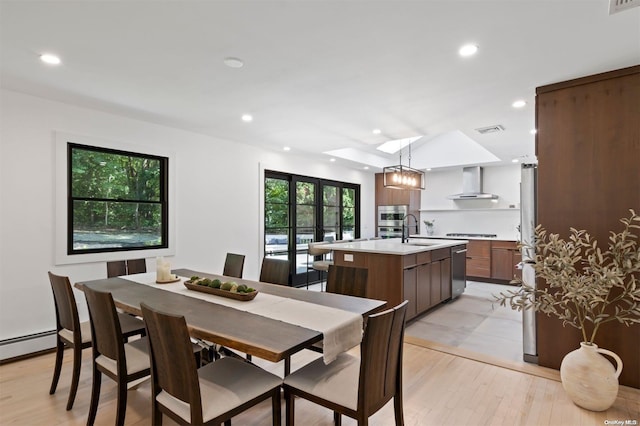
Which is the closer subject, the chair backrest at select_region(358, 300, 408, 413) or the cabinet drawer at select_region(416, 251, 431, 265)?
the chair backrest at select_region(358, 300, 408, 413)

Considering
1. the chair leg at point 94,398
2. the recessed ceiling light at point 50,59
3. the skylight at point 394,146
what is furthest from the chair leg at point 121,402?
the skylight at point 394,146

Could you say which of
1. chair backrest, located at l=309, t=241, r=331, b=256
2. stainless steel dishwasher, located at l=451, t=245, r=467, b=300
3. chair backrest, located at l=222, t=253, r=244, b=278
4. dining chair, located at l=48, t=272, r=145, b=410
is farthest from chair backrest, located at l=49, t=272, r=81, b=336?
stainless steel dishwasher, located at l=451, t=245, r=467, b=300

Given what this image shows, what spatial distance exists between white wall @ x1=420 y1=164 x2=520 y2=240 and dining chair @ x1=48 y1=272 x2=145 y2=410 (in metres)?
6.95

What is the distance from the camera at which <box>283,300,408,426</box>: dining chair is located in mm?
1533

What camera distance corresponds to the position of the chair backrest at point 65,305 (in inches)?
88.9

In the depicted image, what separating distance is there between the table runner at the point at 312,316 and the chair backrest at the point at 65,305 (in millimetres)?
625

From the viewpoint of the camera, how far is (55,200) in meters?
3.34

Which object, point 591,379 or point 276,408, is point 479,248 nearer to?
point 591,379

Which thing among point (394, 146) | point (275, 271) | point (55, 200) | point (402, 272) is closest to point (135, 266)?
point (55, 200)

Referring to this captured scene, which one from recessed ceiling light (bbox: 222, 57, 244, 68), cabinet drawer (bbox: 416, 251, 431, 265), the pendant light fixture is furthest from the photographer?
the pendant light fixture

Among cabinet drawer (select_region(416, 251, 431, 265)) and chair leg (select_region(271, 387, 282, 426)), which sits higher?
cabinet drawer (select_region(416, 251, 431, 265))

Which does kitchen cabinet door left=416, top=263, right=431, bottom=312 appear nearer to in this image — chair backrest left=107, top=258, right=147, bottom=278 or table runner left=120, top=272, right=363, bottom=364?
table runner left=120, top=272, right=363, bottom=364

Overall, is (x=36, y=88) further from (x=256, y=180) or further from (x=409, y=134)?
(x=409, y=134)

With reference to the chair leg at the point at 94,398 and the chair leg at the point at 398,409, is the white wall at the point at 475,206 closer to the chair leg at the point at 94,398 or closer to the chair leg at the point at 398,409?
the chair leg at the point at 398,409
